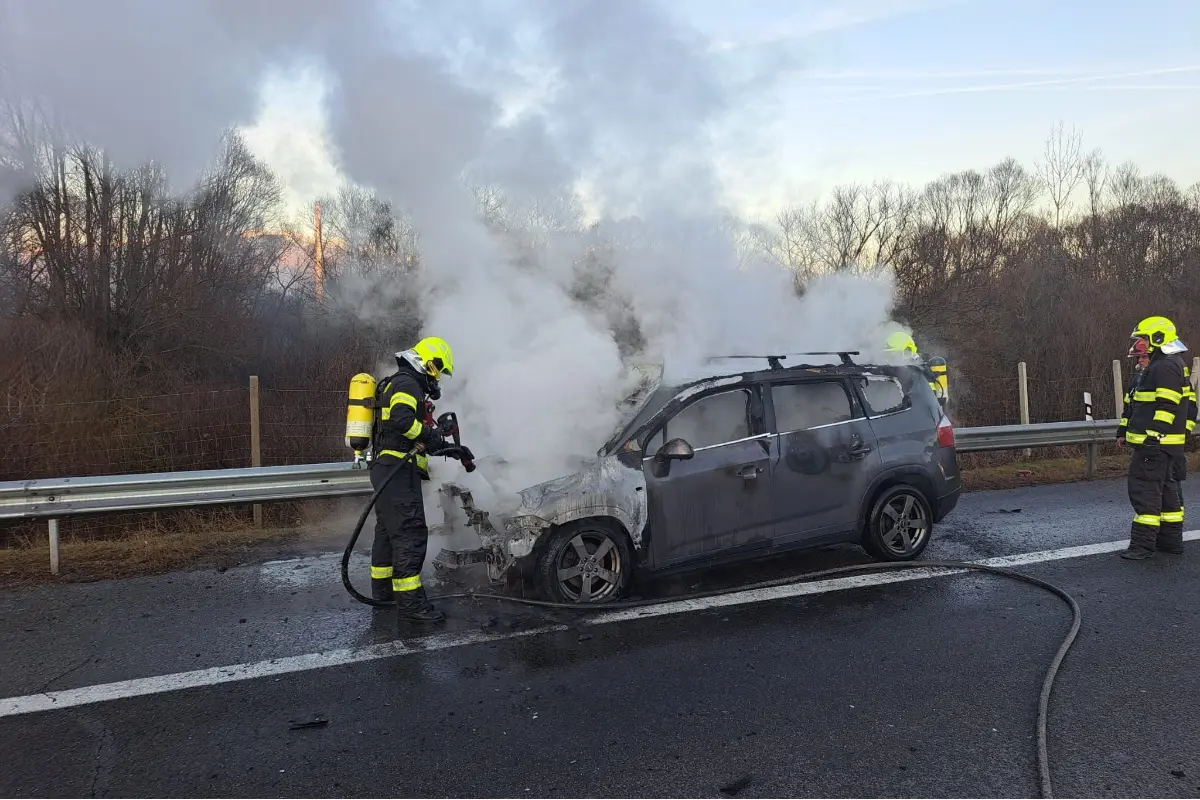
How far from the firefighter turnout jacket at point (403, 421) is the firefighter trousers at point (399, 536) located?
0.11 metres

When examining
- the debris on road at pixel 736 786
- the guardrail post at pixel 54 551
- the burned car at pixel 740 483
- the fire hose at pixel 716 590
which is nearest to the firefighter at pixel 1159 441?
the fire hose at pixel 716 590

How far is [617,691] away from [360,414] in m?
2.66

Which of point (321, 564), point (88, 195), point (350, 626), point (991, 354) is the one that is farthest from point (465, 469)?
point (991, 354)

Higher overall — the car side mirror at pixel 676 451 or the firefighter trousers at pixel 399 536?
the car side mirror at pixel 676 451

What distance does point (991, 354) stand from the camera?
1798cm

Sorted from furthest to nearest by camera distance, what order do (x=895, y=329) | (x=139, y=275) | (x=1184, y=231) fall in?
(x=1184, y=231) → (x=139, y=275) → (x=895, y=329)

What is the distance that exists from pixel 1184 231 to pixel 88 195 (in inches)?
1752

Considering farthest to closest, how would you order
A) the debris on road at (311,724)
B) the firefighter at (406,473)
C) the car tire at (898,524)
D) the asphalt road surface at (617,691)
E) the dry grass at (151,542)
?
1. the dry grass at (151,542)
2. the car tire at (898,524)
3. the firefighter at (406,473)
4. the debris on road at (311,724)
5. the asphalt road surface at (617,691)

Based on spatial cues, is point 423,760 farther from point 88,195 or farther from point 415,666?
point 88,195

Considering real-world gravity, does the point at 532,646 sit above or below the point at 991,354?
below

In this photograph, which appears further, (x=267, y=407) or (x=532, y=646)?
(x=267, y=407)

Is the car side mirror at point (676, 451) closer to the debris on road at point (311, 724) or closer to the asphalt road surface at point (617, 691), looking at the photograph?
the asphalt road surface at point (617, 691)

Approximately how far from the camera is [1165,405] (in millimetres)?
5914

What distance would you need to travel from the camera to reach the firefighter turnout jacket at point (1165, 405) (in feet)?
19.3
